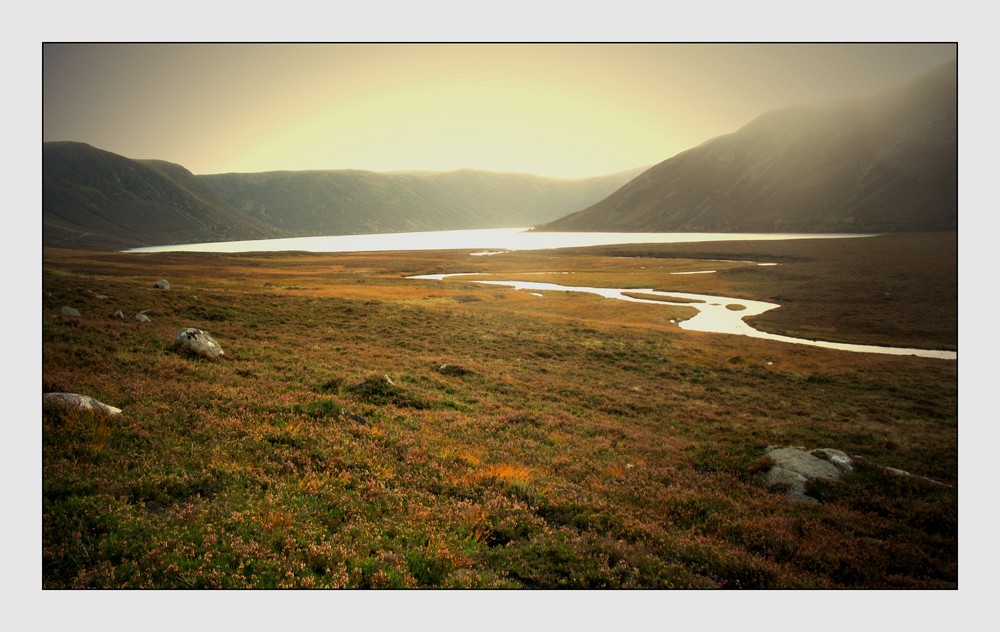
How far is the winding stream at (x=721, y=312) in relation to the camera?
42.7 meters

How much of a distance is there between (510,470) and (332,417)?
20.6ft

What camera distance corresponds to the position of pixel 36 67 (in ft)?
40.9

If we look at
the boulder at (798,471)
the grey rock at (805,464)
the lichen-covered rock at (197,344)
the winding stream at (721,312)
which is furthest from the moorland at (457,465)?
the winding stream at (721,312)

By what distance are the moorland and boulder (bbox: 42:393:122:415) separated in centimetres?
44

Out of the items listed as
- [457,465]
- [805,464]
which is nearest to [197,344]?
[457,465]

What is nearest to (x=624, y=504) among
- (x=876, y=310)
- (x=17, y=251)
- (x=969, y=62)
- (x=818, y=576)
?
(x=818, y=576)

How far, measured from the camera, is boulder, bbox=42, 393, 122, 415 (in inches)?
456

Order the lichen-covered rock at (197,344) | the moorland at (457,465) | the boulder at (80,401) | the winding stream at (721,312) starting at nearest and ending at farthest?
the moorland at (457,465) → the boulder at (80,401) → the lichen-covered rock at (197,344) → the winding stream at (721,312)

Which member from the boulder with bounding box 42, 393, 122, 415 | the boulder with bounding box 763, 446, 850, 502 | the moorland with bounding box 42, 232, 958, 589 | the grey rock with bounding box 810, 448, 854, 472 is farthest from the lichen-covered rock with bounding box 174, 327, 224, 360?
the grey rock with bounding box 810, 448, 854, 472

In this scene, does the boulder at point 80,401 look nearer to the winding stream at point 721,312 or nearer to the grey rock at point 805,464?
the grey rock at point 805,464

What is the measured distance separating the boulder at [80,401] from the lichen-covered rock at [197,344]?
9.15m

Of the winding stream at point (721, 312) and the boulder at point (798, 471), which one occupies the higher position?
the winding stream at point (721, 312)

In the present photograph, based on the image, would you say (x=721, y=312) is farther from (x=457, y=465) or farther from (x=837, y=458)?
(x=457, y=465)

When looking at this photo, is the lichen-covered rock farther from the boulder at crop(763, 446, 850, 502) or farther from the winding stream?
the winding stream
